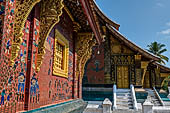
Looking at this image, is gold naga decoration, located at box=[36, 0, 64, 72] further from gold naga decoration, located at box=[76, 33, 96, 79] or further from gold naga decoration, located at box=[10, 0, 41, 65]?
gold naga decoration, located at box=[76, 33, 96, 79]

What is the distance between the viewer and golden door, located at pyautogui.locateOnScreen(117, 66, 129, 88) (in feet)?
50.0

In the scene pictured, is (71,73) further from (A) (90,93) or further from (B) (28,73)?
(A) (90,93)

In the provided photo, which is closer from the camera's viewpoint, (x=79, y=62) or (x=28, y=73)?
(x=28, y=73)

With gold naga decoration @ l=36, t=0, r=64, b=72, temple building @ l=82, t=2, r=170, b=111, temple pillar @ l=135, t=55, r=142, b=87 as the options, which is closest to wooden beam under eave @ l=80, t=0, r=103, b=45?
gold naga decoration @ l=36, t=0, r=64, b=72

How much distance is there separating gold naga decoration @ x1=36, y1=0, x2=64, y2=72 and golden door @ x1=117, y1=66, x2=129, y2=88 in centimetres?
1248

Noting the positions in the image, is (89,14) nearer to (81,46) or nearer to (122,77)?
(81,46)

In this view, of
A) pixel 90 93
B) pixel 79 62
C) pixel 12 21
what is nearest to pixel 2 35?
pixel 12 21

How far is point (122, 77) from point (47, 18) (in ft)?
41.5

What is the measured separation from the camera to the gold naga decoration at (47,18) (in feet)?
11.2

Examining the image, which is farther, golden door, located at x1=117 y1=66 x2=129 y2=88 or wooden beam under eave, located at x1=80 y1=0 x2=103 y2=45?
golden door, located at x1=117 y1=66 x2=129 y2=88

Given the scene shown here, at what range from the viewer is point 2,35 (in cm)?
221

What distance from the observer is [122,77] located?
15.4 metres

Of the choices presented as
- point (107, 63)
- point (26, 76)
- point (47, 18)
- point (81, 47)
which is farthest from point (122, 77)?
point (26, 76)

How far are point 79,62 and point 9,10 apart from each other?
4732 mm
